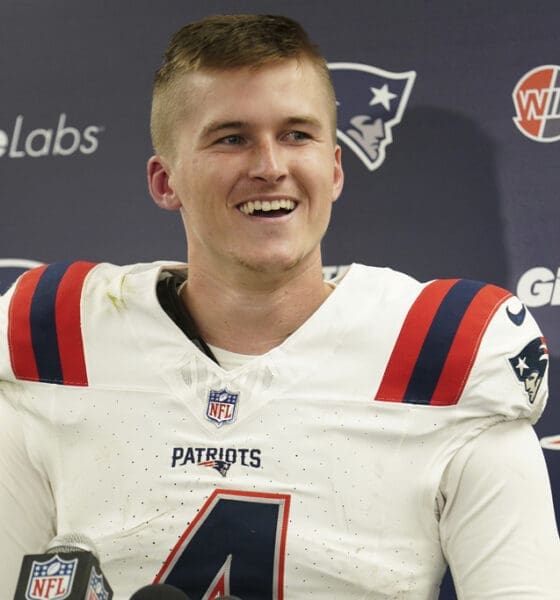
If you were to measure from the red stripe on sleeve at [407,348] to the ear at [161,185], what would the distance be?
32cm

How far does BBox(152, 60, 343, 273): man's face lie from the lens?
1421 millimetres

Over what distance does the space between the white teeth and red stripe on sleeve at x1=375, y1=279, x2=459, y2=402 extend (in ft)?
0.60

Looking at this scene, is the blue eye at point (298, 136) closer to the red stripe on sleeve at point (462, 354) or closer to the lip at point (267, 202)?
the lip at point (267, 202)

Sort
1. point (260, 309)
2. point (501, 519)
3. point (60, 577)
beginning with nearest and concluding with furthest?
point (60, 577) → point (501, 519) → point (260, 309)

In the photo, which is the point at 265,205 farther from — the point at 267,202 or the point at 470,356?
the point at 470,356

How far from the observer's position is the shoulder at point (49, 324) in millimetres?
1504

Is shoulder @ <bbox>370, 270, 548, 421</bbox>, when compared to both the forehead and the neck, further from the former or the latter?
the forehead

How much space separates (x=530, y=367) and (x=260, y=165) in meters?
0.37

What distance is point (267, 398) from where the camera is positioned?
1.42m

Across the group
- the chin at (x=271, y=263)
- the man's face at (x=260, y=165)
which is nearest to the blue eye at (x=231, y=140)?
the man's face at (x=260, y=165)

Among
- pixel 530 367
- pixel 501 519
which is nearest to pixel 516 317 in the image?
pixel 530 367

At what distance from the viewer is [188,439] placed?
55.9 inches

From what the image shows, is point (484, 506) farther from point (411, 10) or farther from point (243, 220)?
point (411, 10)

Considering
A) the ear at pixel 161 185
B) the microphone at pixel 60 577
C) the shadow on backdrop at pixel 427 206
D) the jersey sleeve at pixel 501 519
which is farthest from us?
the shadow on backdrop at pixel 427 206
